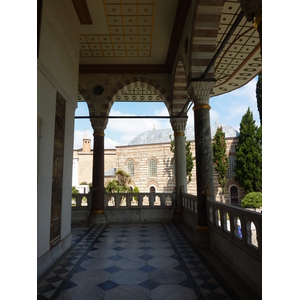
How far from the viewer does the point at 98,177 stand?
895 cm

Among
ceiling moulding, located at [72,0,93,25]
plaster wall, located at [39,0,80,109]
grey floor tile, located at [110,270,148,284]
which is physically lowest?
grey floor tile, located at [110,270,148,284]

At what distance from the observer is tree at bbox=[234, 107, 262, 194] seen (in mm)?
23453

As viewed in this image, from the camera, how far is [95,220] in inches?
340

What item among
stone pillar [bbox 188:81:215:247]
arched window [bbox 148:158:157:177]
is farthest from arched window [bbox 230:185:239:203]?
stone pillar [bbox 188:81:215:247]

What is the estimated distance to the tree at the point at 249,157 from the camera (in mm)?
23453

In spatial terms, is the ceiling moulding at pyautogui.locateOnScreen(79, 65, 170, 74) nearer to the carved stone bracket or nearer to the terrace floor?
the carved stone bracket

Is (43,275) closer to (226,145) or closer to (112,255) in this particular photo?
(112,255)

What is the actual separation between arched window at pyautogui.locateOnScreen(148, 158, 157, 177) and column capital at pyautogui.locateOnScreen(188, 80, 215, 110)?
22368 mm

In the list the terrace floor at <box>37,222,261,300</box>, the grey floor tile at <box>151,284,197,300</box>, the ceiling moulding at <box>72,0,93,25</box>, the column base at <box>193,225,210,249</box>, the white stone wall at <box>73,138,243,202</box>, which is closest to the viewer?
the grey floor tile at <box>151,284,197,300</box>

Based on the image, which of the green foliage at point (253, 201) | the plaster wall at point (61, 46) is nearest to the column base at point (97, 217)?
the plaster wall at point (61, 46)

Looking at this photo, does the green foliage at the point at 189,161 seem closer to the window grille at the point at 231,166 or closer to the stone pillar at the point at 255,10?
the window grille at the point at 231,166

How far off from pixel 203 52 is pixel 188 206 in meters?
4.71

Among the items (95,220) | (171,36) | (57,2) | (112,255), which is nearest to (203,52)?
(171,36)

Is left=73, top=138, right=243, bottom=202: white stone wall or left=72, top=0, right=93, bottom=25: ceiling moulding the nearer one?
left=72, top=0, right=93, bottom=25: ceiling moulding
